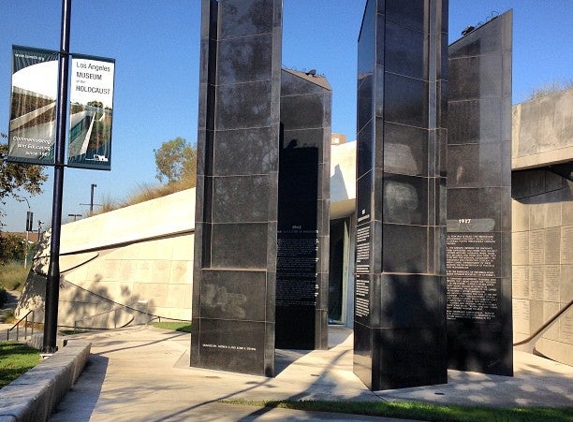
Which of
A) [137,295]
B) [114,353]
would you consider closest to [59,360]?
[114,353]

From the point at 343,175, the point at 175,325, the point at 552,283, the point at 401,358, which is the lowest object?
the point at 175,325

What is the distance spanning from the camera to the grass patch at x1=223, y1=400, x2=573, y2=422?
9.16 meters

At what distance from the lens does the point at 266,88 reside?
13.8 meters

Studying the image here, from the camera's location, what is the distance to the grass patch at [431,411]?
9156mm

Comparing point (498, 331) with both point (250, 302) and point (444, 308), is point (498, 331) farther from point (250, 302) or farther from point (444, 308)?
point (250, 302)

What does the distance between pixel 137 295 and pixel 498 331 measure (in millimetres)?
17950

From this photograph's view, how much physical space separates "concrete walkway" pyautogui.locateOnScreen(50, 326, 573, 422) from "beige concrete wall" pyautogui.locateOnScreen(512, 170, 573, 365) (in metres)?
0.98

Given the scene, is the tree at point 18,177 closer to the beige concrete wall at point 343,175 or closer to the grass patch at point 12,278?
the beige concrete wall at point 343,175

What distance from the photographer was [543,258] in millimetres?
17109

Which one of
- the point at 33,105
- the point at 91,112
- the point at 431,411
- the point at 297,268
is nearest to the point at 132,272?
the point at 297,268

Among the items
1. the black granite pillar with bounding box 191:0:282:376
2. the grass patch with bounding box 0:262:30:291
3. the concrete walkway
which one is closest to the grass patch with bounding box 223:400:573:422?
the concrete walkway

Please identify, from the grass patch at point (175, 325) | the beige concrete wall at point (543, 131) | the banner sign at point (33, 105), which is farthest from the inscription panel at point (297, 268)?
the banner sign at point (33, 105)

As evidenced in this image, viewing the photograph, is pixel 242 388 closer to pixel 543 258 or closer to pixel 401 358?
pixel 401 358

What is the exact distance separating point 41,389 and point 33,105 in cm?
732
